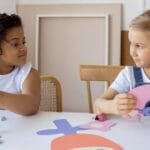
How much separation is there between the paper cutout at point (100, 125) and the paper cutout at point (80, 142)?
7 centimetres

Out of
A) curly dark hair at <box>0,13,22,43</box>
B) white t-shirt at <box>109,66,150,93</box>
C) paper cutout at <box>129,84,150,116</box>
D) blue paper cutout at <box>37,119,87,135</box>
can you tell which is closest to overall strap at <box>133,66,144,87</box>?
white t-shirt at <box>109,66,150,93</box>

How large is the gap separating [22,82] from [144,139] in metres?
0.56

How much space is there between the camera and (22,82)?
1302 millimetres

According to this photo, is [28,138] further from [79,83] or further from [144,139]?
[79,83]

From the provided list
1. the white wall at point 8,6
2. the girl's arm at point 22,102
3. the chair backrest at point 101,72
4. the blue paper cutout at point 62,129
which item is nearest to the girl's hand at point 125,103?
the blue paper cutout at point 62,129

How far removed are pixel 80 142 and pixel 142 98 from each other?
0.27 m

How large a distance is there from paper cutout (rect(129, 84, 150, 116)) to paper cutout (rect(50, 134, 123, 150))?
0.64 feet

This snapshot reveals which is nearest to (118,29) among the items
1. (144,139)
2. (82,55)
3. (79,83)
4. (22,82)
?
(82,55)

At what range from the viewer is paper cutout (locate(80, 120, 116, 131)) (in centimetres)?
99

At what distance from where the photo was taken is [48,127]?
1.00 meters

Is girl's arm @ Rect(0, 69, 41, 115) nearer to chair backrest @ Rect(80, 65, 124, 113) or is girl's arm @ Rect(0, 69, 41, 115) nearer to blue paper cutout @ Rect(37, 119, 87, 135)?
blue paper cutout @ Rect(37, 119, 87, 135)

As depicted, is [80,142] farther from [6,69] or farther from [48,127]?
[6,69]

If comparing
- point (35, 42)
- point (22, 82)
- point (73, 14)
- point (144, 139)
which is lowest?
point (144, 139)

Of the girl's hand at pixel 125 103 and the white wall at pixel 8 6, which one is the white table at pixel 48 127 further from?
the white wall at pixel 8 6
